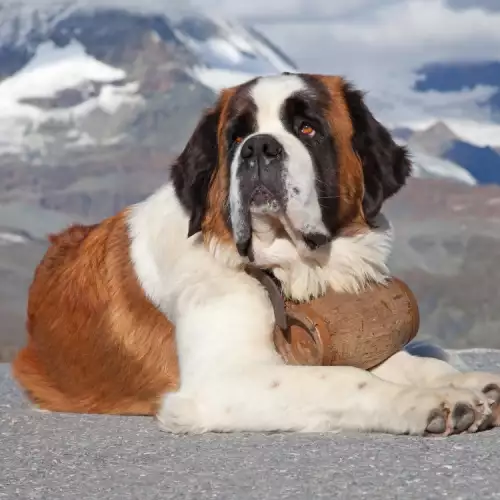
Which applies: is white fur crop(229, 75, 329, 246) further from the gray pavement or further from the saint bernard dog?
the gray pavement

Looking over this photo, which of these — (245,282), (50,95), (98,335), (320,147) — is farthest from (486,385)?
(50,95)

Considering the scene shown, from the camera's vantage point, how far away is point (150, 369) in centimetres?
396

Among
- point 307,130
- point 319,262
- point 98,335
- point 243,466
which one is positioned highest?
point 307,130

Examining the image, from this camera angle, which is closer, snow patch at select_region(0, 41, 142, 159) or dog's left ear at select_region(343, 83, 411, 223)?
dog's left ear at select_region(343, 83, 411, 223)

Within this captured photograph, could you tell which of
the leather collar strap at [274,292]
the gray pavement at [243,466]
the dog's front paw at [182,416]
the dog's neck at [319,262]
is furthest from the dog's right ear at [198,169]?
the gray pavement at [243,466]

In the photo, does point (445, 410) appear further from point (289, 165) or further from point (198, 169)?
point (198, 169)

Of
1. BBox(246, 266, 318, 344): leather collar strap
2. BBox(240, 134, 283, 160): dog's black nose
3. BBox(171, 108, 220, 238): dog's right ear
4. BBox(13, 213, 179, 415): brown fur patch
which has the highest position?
BBox(240, 134, 283, 160): dog's black nose

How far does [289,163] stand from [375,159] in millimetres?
462

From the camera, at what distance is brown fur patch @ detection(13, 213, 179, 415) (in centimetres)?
397

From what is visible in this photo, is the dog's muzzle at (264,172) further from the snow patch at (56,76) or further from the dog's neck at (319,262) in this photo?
the snow patch at (56,76)

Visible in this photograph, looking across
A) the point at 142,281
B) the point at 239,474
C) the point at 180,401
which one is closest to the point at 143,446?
the point at 180,401

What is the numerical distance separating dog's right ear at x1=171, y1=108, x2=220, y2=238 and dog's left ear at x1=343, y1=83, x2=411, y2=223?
20.6 inches

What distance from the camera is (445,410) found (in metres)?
3.17

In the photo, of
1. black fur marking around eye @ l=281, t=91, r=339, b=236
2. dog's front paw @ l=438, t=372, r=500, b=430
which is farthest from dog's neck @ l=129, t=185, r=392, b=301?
dog's front paw @ l=438, t=372, r=500, b=430
